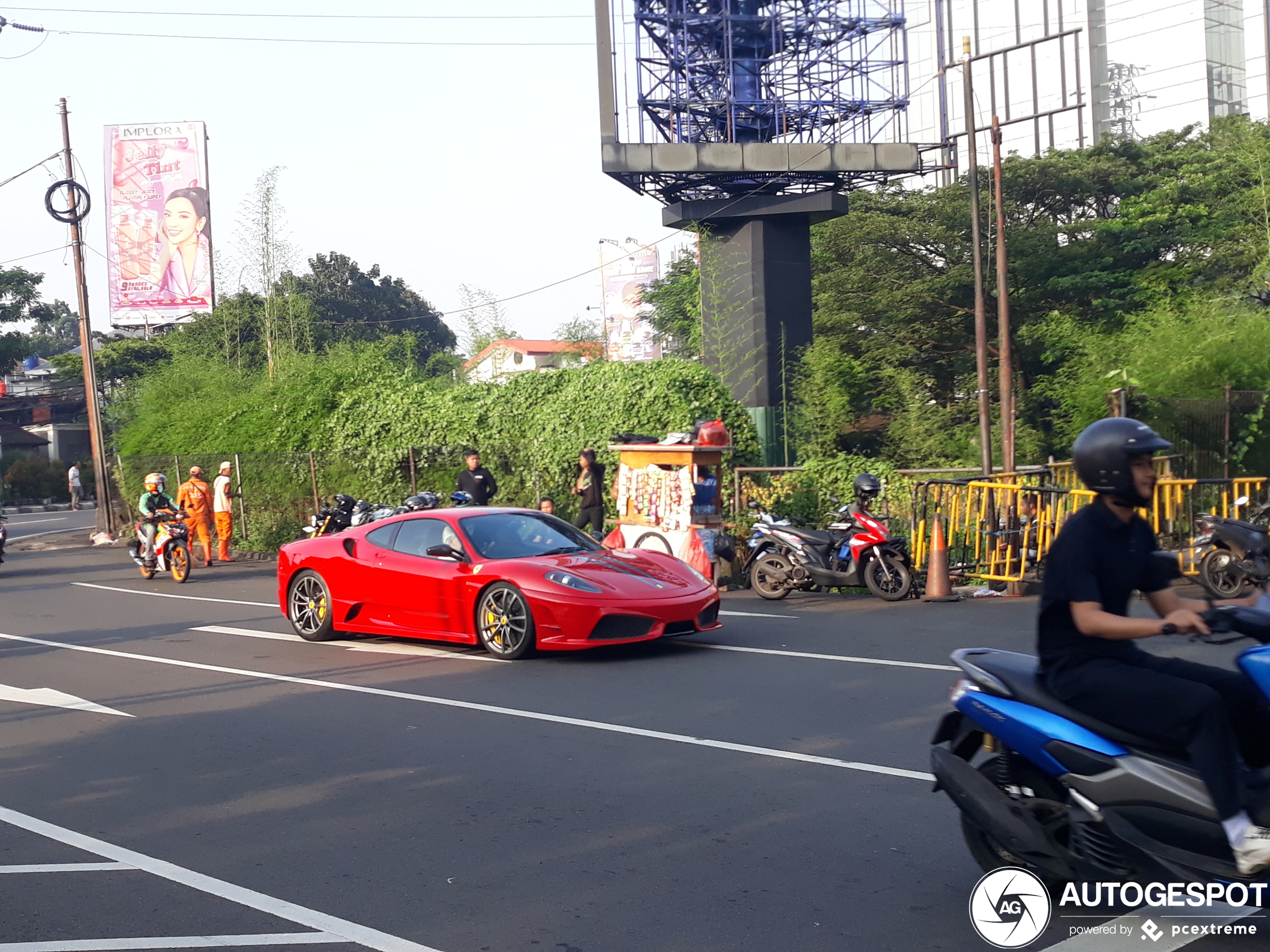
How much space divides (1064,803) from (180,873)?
3653 mm

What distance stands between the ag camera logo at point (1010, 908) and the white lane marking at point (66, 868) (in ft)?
11.8

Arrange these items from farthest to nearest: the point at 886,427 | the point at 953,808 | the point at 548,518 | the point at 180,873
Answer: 1. the point at 886,427
2. the point at 548,518
3. the point at 953,808
4. the point at 180,873

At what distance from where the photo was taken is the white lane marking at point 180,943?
4504 mm

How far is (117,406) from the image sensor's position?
31.2m

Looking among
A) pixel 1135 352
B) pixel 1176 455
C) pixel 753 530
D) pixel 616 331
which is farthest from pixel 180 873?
pixel 616 331

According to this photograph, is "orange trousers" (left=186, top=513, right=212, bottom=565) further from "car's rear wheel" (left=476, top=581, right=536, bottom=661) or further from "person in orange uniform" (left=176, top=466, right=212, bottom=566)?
"car's rear wheel" (left=476, top=581, right=536, bottom=661)

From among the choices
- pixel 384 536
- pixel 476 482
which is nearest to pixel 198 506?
pixel 476 482

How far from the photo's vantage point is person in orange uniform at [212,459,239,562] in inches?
869

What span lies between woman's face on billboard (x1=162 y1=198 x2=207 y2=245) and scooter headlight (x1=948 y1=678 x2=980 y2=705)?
3085 cm

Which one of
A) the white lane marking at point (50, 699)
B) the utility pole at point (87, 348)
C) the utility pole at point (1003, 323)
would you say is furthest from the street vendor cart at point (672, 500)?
the utility pole at point (87, 348)

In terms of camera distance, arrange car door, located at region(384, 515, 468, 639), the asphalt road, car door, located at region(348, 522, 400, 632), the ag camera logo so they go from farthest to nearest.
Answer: car door, located at region(348, 522, 400, 632), car door, located at region(384, 515, 468, 639), the asphalt road, the ag camera logo

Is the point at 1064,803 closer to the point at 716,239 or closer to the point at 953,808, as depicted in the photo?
the point at 953,808

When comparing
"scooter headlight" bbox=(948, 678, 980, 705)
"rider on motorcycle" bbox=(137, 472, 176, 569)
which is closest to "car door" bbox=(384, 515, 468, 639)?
"scooter headlight" bbox=(948, 678, 980, 705)

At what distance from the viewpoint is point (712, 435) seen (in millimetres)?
15797
